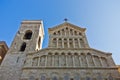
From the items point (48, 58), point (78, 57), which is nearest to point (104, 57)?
point (78, 57)

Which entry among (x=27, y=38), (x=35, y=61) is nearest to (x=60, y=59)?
(x=35, y=61)

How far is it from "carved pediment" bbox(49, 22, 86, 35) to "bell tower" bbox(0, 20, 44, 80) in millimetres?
2411

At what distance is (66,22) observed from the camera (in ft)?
68.4

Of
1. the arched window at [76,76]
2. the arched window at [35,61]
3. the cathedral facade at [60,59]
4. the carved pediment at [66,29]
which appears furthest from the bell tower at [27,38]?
the arched window at [76,76]

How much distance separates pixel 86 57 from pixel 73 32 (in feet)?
15.6

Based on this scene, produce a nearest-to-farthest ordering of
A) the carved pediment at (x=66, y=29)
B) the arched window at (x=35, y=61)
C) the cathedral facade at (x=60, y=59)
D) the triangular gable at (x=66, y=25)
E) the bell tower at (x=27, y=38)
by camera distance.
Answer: the cathedral facade at (x=60, y=59), the arched window at (x=35, y=61), the bell tower at (x=27, y=38), the carved pediment at (x=66, y=29), the triangular gable at (x=66, y=25)

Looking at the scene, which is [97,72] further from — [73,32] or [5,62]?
[5,62]

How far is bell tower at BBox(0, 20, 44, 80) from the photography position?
1516 centimetres

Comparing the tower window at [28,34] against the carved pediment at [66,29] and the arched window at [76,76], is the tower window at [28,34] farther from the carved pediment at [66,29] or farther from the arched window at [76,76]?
the arched window at [76,76]

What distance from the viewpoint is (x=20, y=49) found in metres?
18.6

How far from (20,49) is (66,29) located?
5948 mm

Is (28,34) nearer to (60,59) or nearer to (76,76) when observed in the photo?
(60,59)

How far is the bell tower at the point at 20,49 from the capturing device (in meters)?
15.2

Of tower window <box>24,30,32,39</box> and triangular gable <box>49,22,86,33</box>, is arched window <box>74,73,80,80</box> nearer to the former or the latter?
triangular gable <box>49,22,86,33</box>
